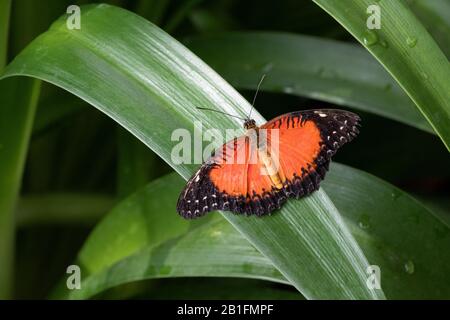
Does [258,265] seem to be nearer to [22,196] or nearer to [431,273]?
[431,273]

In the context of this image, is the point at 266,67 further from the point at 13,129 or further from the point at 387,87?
the point at 13,129

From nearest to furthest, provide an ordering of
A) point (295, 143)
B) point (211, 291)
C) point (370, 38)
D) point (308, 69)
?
point (370, 38), point (295, 143), point (211, 291), point (308, 69)

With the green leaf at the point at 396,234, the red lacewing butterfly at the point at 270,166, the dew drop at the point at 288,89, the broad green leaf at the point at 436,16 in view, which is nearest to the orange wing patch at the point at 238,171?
the red lacewing butterfly at the point at 270,166

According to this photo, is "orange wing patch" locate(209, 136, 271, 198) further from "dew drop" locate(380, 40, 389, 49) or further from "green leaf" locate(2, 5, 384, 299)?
"dew drop" locate(380, 40, 389, 49)

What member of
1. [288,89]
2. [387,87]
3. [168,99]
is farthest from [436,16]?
[168,99]

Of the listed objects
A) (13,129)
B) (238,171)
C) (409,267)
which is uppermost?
(13,129)

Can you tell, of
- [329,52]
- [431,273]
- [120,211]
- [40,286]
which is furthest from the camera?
[40,286]

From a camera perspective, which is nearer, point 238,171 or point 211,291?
point 238,171
